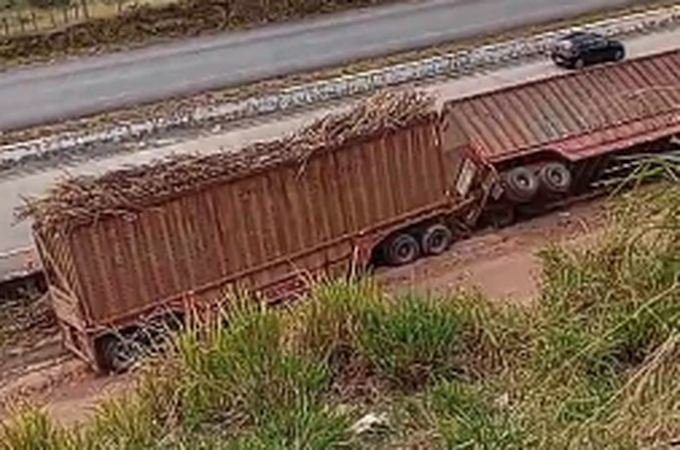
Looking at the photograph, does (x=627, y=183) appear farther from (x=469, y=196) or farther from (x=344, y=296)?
(x=469, y=196)

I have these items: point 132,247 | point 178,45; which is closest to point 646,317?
point 132,247

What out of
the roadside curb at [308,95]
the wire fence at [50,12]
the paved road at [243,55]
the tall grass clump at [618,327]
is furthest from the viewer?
the wire fence at [50,12]

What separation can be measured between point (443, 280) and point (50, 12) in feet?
84.5

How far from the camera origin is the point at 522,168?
21.0 m

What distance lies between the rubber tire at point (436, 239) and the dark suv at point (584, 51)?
38.4 ft

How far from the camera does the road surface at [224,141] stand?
2355 cm

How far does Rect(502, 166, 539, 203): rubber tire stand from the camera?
21000 mm

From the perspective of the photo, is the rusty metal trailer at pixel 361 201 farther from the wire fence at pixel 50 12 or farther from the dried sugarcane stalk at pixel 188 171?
the wire fence at pixel 50 12

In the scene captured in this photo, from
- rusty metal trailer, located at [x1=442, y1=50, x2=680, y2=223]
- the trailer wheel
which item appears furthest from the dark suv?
the trailer wheel

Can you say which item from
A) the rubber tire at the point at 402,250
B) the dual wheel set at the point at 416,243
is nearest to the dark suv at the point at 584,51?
the dual wheel set at the point at 416,243

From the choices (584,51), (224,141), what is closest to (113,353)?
(224,141)

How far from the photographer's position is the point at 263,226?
→ 60.9ft

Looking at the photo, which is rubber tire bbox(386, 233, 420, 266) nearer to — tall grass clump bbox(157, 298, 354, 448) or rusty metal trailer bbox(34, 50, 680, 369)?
rusty metal trailer bbox(34, 50, 680, 369)

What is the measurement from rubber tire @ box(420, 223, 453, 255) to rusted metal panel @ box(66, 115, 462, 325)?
1.37 ft
